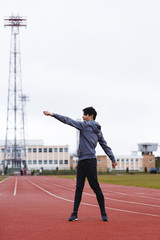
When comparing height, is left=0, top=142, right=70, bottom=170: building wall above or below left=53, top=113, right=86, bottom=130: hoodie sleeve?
above

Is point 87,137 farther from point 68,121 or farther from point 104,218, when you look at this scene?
point 104,218

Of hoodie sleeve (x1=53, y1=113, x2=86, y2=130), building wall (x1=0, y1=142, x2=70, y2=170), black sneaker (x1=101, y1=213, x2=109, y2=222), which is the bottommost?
black sneaker (x1=101, y1=213, x2=109, y2=222)

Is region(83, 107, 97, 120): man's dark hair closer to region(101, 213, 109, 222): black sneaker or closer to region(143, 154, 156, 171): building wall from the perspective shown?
region(101, 213, 109, 222): black sneaker

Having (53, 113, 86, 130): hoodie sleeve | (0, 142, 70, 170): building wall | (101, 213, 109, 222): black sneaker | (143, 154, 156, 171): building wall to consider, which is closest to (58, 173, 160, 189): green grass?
(101, 213, 109, 222): black sneaker

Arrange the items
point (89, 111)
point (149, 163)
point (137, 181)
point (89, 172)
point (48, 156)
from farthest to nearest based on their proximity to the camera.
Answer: point (48, 156) → point (149, 163) → point (137, 181) → point (89, 111) → point (89, 172)

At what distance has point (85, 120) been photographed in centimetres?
761

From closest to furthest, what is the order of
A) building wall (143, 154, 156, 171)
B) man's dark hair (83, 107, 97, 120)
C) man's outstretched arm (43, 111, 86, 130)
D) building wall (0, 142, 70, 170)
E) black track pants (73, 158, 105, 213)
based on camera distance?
man's outstretched arm (43, 111, 86, 130), black track pants (73, 158, 105, 213), man's dark hair (83, 107, 97, 120), building wall (143, 154, 156, 171), building wall (0, 142, 70, 170)

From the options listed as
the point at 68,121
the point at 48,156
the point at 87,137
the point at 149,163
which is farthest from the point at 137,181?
the point at 48,156

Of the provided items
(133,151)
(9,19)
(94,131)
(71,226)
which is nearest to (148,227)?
(71,226)

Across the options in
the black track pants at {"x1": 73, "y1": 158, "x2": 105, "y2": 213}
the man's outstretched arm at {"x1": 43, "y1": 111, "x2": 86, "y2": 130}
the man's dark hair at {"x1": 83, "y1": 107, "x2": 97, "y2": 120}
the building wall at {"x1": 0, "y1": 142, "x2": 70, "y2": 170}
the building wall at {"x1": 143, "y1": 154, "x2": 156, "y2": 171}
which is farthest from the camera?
the building wall at {"x1": 0, "y1": 142, "x2": 70, "y2": 170}

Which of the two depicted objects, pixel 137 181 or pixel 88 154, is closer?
pixel 88 154

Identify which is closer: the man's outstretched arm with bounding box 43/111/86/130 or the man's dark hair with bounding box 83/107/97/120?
the man's outstretched arm with bounding box 43/111/86/130

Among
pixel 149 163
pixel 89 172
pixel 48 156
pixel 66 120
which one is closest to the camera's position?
pixel 66 120

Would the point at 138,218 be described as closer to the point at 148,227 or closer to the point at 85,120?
the point at 148,227
